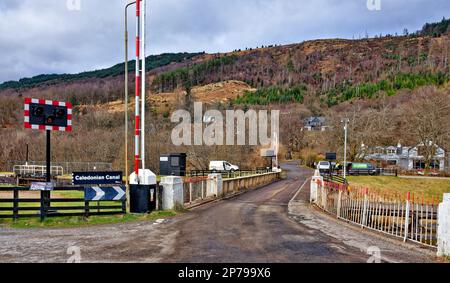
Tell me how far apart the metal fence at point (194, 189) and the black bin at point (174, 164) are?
16.8 metres

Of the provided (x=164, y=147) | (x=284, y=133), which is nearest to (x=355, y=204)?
(x=164, y=147)

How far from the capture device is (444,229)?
8836mm

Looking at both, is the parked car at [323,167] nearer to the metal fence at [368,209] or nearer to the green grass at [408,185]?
Result: the green grass at [408,185]

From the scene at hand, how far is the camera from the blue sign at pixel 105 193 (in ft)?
43.3

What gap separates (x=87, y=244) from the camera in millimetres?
9281

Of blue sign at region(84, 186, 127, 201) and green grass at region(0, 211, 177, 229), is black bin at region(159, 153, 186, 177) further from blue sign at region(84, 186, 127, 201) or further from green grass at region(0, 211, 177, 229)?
green grass at region(0, 211, 177, 229)

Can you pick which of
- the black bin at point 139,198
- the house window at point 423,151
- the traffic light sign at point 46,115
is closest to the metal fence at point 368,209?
the black bin at point 139,198

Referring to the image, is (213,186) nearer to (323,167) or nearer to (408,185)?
(408,185)

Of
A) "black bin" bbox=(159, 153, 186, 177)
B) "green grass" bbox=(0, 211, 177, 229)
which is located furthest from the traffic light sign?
"black bin" bbox=(159, 153, 186, 177)

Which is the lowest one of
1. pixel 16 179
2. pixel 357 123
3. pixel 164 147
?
pixel 16 179

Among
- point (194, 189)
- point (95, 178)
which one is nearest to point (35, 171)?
point (194, 189)
